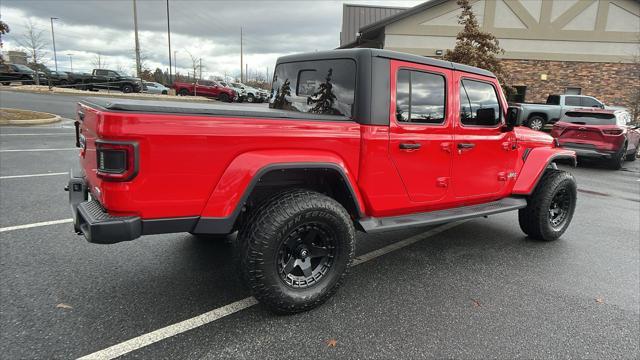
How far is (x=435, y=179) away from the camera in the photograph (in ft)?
11.6

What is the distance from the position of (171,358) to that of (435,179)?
246 centimetres

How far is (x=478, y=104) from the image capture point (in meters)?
3.97

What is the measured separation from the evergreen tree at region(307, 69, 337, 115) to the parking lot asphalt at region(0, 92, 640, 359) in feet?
4.84

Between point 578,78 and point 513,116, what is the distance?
21.7 metres

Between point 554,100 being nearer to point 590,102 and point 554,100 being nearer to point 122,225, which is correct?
point 590,102

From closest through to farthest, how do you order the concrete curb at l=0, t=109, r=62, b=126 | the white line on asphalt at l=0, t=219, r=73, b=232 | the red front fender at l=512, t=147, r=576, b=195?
the white line on asphalt at l=0, t=219, r=73, b=232 < the red front fender at l=512, t=147, r=576, b=195 < the concrete curb at l=0, t=109, r=62, b=126

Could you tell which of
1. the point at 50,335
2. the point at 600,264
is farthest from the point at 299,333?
the point at 600,264

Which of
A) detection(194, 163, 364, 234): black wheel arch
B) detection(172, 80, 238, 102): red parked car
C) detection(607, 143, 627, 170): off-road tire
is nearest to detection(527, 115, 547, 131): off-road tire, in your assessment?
detection(607, 143, 627, 170): off-road tire

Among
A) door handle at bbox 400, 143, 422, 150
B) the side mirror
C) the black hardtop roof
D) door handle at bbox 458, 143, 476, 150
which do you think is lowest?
door handle at bbox 458, 143, 476, 150

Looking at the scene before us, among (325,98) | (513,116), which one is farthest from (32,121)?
(513,116)

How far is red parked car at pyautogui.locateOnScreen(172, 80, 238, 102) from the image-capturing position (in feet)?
101

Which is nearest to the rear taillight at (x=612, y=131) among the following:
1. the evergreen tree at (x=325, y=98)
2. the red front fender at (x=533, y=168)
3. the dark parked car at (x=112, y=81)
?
the red front fender at (x=533, y=168)

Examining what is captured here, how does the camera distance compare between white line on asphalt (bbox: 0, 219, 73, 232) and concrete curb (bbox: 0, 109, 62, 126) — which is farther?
concrete curb (bbox: 0, 109, 62, 126)

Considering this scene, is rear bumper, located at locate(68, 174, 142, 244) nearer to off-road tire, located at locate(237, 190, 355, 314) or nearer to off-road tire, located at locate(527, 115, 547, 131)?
off-road tire, located at locate(237, 190, 355, 314)
